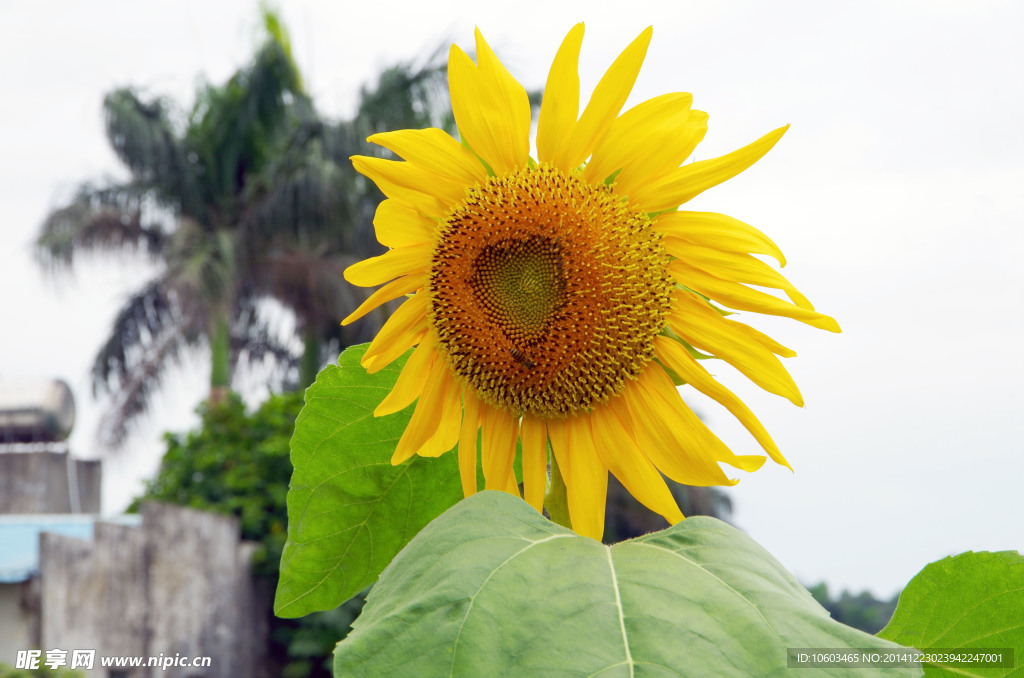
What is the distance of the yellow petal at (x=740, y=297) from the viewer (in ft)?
1.46

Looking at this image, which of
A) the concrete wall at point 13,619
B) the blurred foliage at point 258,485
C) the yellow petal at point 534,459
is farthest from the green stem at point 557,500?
the concrete wall at point 13,619

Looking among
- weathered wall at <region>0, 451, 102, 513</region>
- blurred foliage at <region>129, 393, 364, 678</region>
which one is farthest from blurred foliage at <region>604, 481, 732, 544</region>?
weathered wall at <region>0, 451, 102, 513</region>

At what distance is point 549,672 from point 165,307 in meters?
9.71

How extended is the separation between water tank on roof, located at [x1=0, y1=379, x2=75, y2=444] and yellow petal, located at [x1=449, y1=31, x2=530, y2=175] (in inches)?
358

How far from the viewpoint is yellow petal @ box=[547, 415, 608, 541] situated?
1.56ft

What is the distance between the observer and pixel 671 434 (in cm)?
48

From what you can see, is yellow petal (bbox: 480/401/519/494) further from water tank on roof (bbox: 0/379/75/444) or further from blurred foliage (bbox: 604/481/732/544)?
water tank on roof (bbox: 0/379/75/444)

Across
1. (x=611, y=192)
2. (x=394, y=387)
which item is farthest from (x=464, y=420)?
(x=611, y=192)

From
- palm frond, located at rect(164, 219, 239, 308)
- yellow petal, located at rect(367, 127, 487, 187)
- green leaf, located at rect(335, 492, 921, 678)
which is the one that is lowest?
green leaf, located at rect(335, 492, 921, 678)

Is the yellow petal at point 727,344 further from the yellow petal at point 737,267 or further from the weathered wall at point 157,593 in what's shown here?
the weathered wall at point 157,593

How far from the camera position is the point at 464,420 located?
0.51m

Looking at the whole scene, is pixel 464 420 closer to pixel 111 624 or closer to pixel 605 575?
pixel 605 575

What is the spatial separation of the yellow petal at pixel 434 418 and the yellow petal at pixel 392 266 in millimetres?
61

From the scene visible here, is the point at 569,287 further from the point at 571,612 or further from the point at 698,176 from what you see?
the point at 571,612
